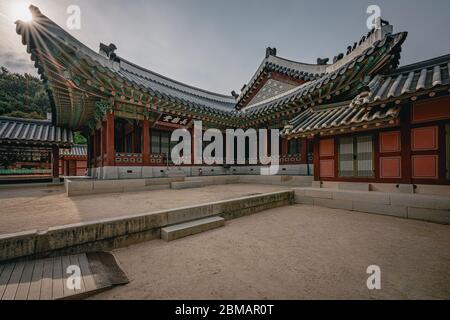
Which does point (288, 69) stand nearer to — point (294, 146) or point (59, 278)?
point (294, 146)

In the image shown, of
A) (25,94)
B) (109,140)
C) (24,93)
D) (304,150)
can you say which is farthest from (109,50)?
(24,93)

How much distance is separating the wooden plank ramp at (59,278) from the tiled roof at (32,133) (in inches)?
472

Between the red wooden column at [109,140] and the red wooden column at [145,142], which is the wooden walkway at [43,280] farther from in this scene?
the red wooden column at [145,142]

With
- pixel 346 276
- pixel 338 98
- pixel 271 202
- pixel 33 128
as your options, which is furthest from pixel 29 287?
pixel 33 128

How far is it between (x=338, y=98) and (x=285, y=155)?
162 inches

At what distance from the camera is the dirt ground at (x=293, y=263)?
2162mm

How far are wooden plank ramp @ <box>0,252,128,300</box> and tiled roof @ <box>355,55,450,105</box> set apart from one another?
7288 mm

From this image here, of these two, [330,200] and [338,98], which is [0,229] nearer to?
[330,200]

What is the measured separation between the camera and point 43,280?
7.53 feet

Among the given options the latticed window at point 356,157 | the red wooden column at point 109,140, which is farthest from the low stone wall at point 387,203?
the red wooden column at point 109,140

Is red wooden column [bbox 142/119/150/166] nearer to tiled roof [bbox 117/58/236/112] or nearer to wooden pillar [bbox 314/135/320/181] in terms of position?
tiled roof [bbox 117/58/236/112]

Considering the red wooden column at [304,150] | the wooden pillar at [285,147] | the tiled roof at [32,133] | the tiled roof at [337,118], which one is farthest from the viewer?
the wooden pillar at [285,147]

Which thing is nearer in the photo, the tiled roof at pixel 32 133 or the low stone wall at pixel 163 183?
the low stone wall at pixel 163 183

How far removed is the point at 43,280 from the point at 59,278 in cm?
17
